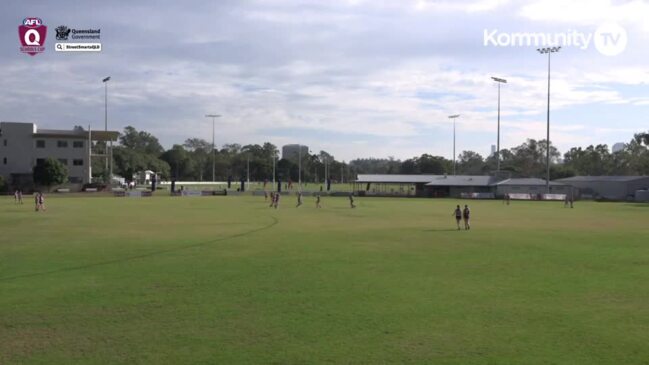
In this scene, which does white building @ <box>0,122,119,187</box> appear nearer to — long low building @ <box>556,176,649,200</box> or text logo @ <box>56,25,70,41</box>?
text logo @ <box>56,25,70,41</box>

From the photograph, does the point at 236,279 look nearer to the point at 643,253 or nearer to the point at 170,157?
the point at 643,253

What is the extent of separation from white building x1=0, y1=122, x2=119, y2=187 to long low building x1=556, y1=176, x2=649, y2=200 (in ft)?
303

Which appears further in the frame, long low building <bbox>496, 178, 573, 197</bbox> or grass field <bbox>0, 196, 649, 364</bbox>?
long low building <bbox>496, 178, 573, 197</bbox>

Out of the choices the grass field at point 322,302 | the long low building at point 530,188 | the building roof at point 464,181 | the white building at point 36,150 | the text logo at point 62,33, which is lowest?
the grass field at point 322,302

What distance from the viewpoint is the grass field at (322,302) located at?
9586mm

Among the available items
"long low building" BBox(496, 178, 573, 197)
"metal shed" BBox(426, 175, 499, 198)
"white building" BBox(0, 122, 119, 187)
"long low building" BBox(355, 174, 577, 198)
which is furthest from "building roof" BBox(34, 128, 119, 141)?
"long low building" BBox(496, 178, 573, 197)

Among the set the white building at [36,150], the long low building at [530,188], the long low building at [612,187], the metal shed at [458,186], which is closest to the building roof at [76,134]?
the white building at [36,150]

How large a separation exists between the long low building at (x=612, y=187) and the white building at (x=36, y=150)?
92.5 meters

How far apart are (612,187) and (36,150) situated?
346ft

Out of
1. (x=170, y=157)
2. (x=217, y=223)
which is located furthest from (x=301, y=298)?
(x=170, y=157)

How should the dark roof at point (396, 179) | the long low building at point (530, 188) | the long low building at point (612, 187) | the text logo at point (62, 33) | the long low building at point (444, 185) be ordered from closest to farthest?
1. the text logo at point (62, 33)
2. the long low building at point (530, 188)
3. the long low building at point (612, 187)
4. the long low building at point (444, 185)
5. the dark roof at point (396, 179)

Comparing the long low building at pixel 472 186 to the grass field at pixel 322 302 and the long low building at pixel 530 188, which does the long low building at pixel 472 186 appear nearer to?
the long low building at pixel 530 188

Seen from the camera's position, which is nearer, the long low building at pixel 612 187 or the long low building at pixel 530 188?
the long low building at pixel 530 188

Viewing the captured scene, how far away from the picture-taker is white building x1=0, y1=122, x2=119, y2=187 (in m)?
94.7
